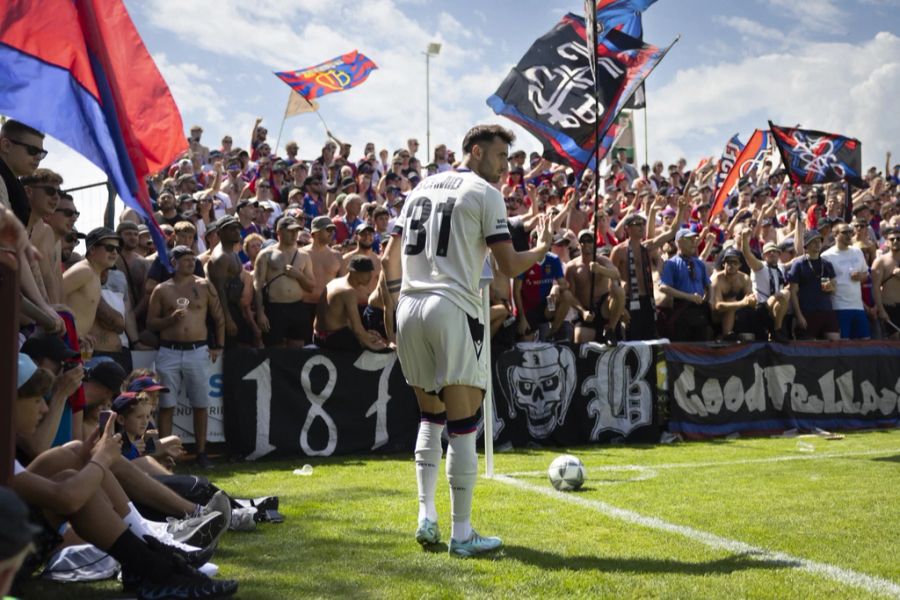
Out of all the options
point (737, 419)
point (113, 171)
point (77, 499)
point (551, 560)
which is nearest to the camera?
point (77, 499)

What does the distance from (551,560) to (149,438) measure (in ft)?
11.2

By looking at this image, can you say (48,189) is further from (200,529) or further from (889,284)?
(889,284)

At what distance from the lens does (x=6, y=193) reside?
562 centimetres

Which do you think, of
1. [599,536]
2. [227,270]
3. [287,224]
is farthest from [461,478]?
[287,224]

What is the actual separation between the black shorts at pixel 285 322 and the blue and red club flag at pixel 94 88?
4542 mm

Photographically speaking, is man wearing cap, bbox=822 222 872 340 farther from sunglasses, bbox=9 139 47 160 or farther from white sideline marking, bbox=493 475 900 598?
sunglasses, bbox=9 139 47 160

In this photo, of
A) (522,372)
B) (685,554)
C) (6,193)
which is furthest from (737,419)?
(6,193)

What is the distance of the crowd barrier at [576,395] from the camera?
11.1 metres

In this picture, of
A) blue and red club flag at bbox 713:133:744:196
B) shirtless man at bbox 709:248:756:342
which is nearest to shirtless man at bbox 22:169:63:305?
shirtless man at bbox 709:248:756:342

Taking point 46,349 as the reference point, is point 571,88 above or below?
above

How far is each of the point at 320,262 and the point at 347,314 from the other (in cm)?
100

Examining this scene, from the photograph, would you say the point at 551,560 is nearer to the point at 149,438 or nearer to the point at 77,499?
the point at 77,499

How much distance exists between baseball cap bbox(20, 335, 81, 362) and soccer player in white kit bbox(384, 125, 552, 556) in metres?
1.94

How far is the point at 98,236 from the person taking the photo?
28.4 feet
